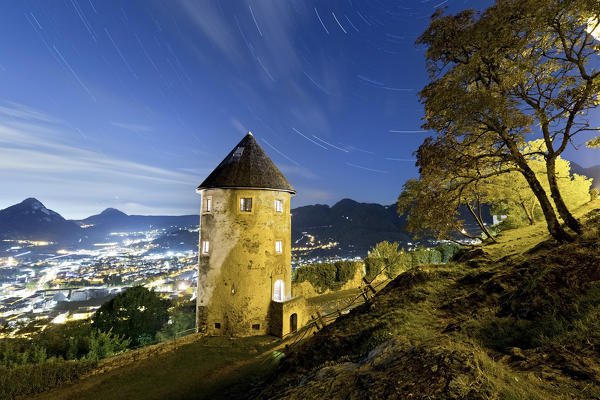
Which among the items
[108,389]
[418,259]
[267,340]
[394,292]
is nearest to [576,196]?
[418,259]

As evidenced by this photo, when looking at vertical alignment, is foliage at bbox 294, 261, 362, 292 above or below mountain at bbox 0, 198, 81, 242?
below

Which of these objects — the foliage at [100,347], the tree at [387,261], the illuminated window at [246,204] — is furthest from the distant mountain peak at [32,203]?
the tree at [387,261]

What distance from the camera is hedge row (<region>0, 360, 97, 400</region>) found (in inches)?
401

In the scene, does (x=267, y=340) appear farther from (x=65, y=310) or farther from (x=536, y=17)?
(x=65, y=310)

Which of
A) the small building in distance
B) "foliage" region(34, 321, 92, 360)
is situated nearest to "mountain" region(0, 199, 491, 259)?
the small building in distance

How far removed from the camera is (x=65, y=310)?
46406 mm

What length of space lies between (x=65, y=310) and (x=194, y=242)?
95421 millimetres

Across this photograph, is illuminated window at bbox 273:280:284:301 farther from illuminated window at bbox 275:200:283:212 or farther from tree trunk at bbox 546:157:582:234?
tree trunk at bbox 546:157:582:234

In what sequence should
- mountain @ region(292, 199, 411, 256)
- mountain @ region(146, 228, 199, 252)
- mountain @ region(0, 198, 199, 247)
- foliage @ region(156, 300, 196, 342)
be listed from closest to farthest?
foliage @ region(156, 300, 196, 342) < mountain @ region(292, 199, 411, 256) < mountain @ region(146, 228, 199, 252) < mountain @ region(0, 198, 199, 247)

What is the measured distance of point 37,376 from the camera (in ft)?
35.5

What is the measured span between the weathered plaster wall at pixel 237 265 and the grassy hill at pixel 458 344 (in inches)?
223

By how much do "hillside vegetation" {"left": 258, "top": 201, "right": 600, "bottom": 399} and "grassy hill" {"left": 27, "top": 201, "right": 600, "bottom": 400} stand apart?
0.06ft

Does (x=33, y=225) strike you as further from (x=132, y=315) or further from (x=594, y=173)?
(x=594, y=173)

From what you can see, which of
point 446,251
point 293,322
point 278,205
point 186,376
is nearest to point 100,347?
point 186,376
